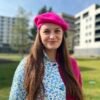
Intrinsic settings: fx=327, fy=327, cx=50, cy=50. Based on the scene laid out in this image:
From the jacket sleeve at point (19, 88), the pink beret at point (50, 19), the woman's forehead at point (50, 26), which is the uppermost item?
the pink beret at point (50, 19)

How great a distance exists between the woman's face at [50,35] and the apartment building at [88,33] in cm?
8733

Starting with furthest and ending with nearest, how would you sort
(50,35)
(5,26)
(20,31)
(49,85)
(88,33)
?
(5,26)
(88,33)
(20,31)
(50,35)
(49,85)

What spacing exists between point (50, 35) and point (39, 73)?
312 mm

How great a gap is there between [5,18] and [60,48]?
16825 cm

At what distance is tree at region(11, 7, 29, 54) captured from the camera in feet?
160

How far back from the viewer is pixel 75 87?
8.20 feet

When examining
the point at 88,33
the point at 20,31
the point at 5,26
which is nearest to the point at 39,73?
the point at 20,31

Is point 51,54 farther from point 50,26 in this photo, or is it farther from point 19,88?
point 19,88

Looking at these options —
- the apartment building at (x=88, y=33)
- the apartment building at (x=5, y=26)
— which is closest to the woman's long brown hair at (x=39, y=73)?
the apartment building at (x=88, y=33)

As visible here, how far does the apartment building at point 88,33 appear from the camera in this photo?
93363mm

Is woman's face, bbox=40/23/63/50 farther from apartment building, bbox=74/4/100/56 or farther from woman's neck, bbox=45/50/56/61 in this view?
apartment building, bbox=74/4/100/56

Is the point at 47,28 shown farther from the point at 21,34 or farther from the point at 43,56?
the point at 21,34

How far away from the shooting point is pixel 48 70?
246 cm

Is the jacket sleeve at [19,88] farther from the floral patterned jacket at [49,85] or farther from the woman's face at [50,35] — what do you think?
the woman's face at [50,35]
